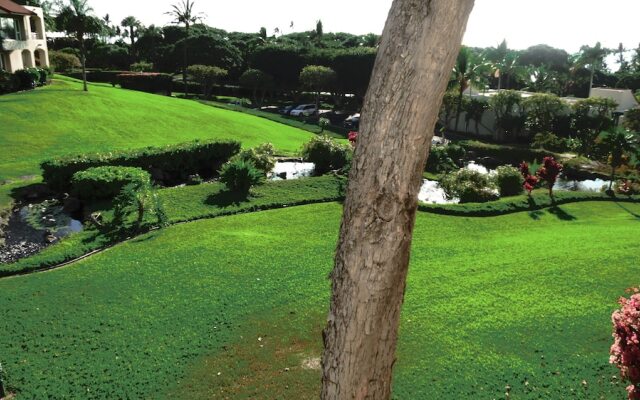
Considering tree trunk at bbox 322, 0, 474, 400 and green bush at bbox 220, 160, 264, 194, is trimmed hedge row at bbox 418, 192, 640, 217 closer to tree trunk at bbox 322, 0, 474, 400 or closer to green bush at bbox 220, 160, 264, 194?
green bush at bbox 220, 160, 264, 194

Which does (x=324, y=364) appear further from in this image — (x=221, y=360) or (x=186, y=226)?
(x=186, y=226)

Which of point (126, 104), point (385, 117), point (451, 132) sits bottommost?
point (451, 132)

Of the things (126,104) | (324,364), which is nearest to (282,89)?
(126,104)

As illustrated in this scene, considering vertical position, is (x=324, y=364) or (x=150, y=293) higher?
(x=324, y=364)

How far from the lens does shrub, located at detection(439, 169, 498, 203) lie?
70.2ft

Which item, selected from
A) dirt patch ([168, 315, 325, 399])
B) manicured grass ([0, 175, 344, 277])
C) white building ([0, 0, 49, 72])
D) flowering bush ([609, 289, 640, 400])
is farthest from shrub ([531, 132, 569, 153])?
white building ([0, 0, 49, 72])

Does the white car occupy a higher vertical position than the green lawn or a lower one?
higher

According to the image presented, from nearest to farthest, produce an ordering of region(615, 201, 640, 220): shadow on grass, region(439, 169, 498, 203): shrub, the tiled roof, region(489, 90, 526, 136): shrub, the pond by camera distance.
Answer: the pond < region(615, 201, 640, 220): shadow on grass < region(439, 169, 498, 203): shrub < the tiled roof < region(489, 90, 526, 136): shrub

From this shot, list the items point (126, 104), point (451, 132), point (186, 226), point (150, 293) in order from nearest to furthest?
point (150, 293)
point (186, 226)
point (126, 104)
point (451, 132)

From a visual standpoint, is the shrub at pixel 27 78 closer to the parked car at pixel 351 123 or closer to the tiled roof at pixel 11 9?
the tiled roof at pixel 11 9

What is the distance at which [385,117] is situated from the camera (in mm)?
2895

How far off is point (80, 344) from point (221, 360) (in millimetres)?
2512

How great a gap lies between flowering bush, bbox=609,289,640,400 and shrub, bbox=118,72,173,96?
170 ft

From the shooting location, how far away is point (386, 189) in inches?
114
